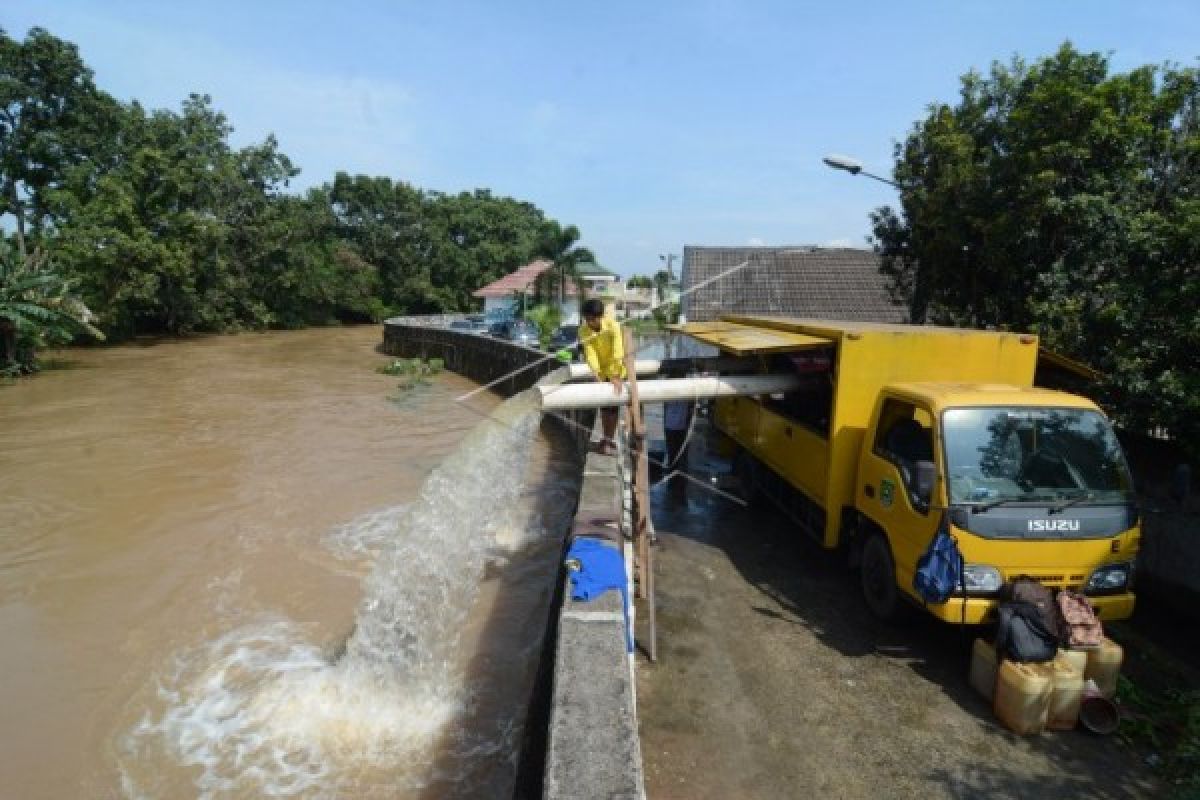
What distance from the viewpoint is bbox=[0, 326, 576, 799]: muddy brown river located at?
5.08 metres

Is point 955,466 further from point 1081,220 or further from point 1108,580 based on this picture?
point 1081,220

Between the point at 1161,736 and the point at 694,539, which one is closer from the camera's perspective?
the point at 1161,736

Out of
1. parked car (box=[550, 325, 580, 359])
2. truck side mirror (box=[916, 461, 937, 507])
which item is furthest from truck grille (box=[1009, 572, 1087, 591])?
parked car (box=[550, 325, 580, 359])

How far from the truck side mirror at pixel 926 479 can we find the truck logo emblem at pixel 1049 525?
663 mm

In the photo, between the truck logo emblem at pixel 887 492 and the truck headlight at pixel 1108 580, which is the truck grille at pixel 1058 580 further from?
the truck logo emblem at pixel 887 492

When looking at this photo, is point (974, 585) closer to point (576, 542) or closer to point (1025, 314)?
point (576, 542)

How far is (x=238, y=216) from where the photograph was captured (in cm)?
3809

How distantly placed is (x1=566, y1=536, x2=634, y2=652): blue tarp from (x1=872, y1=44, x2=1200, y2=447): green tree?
5.35 m

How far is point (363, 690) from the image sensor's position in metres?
5.75

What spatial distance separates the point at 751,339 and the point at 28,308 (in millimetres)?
21833

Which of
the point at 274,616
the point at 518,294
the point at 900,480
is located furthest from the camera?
the point at 518,294

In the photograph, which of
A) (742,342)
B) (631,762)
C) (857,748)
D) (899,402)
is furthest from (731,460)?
(631,762)

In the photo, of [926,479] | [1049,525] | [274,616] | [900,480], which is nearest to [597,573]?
[926,479]

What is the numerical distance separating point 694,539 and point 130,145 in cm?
3696
